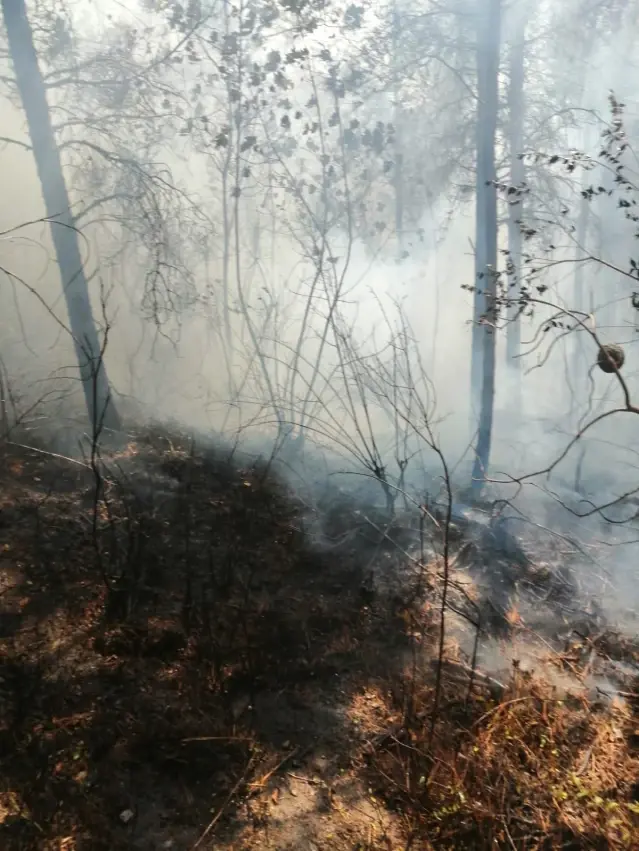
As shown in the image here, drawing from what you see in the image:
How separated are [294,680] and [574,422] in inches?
382

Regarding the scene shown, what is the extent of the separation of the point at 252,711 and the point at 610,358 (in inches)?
128

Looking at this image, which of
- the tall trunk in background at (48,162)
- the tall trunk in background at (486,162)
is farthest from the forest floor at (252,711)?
the tall trunk in background at (486,162)

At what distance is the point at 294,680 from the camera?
13.8 ft

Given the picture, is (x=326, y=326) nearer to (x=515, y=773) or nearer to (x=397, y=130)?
(x=397, y=130)

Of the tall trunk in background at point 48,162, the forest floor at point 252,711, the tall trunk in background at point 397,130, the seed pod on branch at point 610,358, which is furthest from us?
the tall trunk in background at point 397,130

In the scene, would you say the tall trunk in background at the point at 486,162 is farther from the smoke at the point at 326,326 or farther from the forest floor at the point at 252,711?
the forest floor at the point at 252,711

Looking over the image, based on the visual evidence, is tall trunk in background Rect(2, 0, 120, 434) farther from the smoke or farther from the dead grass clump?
the dead grass clump

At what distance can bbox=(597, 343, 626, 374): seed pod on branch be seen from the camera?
3.73 metres

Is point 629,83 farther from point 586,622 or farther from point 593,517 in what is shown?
point 586,622

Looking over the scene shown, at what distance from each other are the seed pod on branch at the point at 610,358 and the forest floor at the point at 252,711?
7.63 ft

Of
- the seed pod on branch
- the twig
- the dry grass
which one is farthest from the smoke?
the twig

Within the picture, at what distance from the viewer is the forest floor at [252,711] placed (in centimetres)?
318

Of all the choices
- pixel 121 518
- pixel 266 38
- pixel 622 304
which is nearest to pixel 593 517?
pixel 121 518

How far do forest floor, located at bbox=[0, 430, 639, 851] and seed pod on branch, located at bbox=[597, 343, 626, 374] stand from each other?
7.63ft
